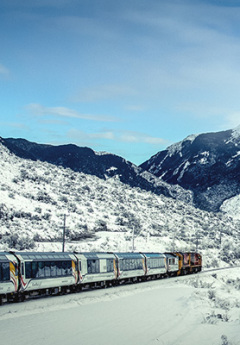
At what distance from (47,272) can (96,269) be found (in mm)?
5568

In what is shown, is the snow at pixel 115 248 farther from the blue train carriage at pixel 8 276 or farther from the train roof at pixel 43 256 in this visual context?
the train roof at pixel 43 256

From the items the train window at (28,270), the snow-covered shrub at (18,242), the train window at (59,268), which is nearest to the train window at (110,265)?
the train window at (59,268)

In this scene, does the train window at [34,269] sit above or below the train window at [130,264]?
above

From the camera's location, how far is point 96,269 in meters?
31.8

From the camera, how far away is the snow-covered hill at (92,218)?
61344mm

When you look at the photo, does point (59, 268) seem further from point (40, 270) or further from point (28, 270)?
point (28, 270)

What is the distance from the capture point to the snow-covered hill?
6134 cm

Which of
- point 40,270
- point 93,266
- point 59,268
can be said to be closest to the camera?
point 40,270

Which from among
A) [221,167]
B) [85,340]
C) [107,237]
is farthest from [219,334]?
[221,167]

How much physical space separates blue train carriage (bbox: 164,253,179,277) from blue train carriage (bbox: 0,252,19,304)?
22.8m

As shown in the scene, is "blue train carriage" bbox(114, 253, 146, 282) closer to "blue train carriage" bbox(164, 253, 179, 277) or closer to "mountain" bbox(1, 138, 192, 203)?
"blue train carriage" bbox(164, 253, 179, 277)

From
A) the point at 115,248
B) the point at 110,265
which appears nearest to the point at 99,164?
the point at 115,248

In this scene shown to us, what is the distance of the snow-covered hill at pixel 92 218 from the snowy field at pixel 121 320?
26.8 metres

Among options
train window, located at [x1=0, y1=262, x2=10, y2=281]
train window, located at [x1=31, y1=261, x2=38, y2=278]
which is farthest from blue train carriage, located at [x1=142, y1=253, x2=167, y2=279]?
train window, located at [x1=0, y1=262, x2=10, y2=281]
